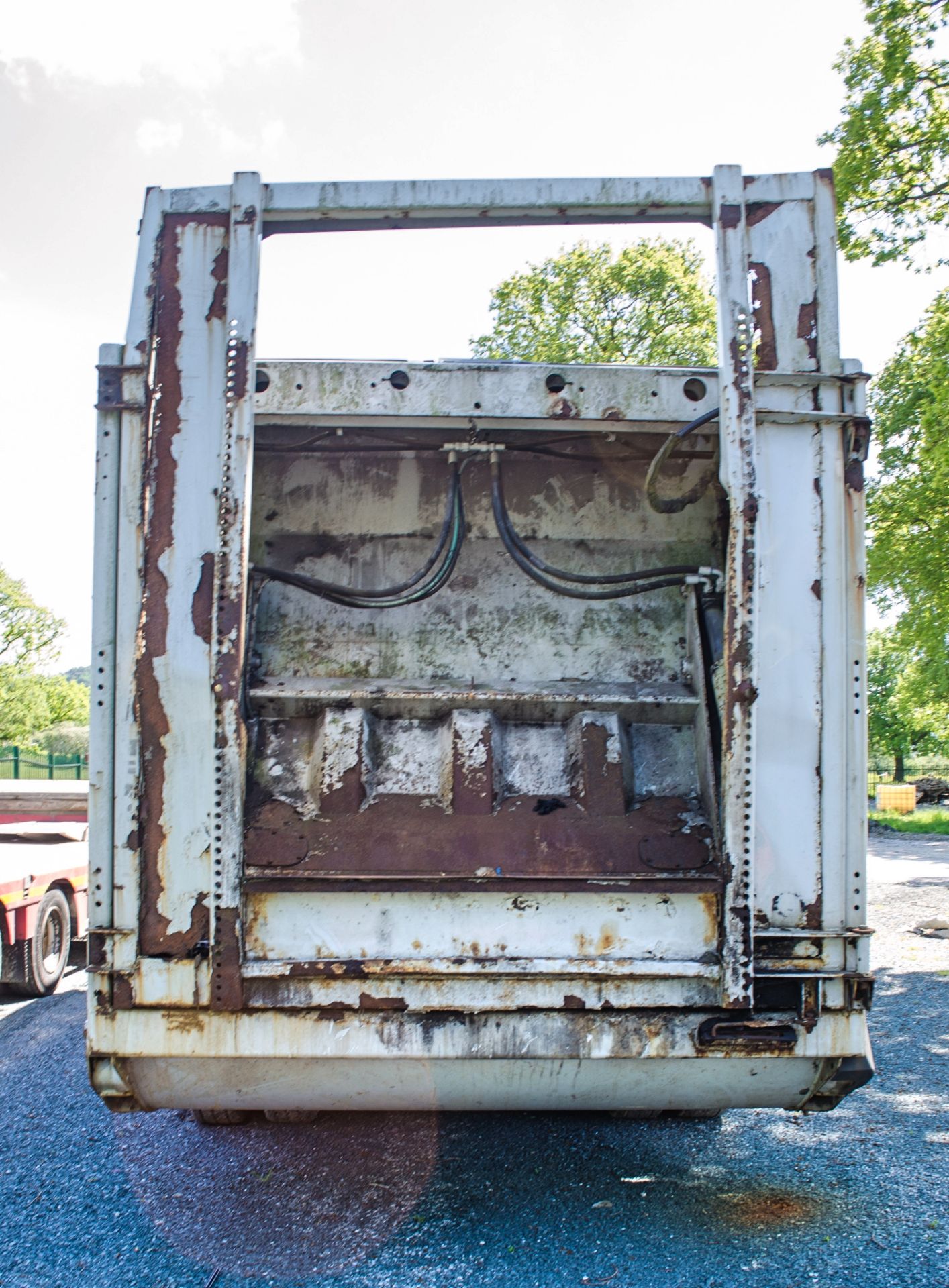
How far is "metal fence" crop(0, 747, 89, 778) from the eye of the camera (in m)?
26.1

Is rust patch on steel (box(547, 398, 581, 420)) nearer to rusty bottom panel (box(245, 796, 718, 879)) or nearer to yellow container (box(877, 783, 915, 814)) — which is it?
rusty bottom panel (box(245, 796, 718, 879))

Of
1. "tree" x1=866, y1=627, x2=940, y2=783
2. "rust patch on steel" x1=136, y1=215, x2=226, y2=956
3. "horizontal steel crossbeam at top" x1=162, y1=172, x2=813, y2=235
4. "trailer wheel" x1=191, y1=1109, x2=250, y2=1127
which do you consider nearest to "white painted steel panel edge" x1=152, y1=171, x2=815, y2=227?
"horizontal steel crossbeam at top" x1=162, y1=172, x2=813, y2=235

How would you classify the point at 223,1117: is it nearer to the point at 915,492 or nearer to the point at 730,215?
the point at 730,215

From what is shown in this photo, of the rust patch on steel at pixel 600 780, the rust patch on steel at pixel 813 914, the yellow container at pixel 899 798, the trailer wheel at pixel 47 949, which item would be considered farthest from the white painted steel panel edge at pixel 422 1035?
the yellow container at pixel 899 798

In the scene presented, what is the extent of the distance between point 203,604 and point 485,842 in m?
1.00

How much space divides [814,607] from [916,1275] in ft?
5.91

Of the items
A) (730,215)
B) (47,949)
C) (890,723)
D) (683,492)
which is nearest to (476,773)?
(683,492)

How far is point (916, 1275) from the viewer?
2.60 m

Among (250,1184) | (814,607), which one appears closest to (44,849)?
(250,1184)

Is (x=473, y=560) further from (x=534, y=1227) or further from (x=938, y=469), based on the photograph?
(x=938, y=469)

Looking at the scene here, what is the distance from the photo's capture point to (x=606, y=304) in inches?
915

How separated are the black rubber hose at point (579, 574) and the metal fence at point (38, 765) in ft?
79.3

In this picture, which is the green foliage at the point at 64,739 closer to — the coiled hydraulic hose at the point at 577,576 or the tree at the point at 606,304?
the tree at the point at 606,304

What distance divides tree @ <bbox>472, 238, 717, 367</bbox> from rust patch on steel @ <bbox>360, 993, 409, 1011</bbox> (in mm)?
21327
